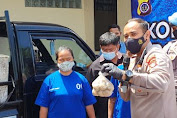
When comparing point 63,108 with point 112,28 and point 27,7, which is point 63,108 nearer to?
point 112,28

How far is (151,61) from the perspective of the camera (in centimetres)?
193

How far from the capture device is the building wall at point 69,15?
6.67 m

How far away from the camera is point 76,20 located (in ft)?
24.9

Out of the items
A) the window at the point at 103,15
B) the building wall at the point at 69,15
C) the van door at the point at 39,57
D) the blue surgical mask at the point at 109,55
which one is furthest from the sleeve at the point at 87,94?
the window at the point at 103,15

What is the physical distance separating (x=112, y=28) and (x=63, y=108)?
2.54 m

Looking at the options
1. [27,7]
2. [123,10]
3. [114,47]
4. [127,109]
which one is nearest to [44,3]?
[27,7]

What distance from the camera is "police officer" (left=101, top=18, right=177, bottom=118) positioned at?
1.83 meters

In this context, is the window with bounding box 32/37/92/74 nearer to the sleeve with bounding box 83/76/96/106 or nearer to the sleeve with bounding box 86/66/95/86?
the sleeve with bounding box 86/66/95/86

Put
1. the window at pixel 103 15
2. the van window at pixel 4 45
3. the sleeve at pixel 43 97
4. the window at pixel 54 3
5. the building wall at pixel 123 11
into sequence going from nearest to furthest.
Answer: the sleeve at pixel 43 97
the van window at pixel 4 45
the window at pixel 54 3
the building wall at pixel 123 11
the window at pixel 103 15

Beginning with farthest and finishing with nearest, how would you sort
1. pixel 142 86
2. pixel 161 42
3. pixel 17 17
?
pixel 17 17 < pixel 161 42 < pixel 142 86

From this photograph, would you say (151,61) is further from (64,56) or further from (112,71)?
(64,56)

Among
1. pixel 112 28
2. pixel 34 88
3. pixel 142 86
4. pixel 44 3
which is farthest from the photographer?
pixel 44 3

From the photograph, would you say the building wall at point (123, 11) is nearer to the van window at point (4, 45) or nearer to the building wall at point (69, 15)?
the building wall at point (69, 15)

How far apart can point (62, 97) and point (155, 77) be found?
1120 millimetres
